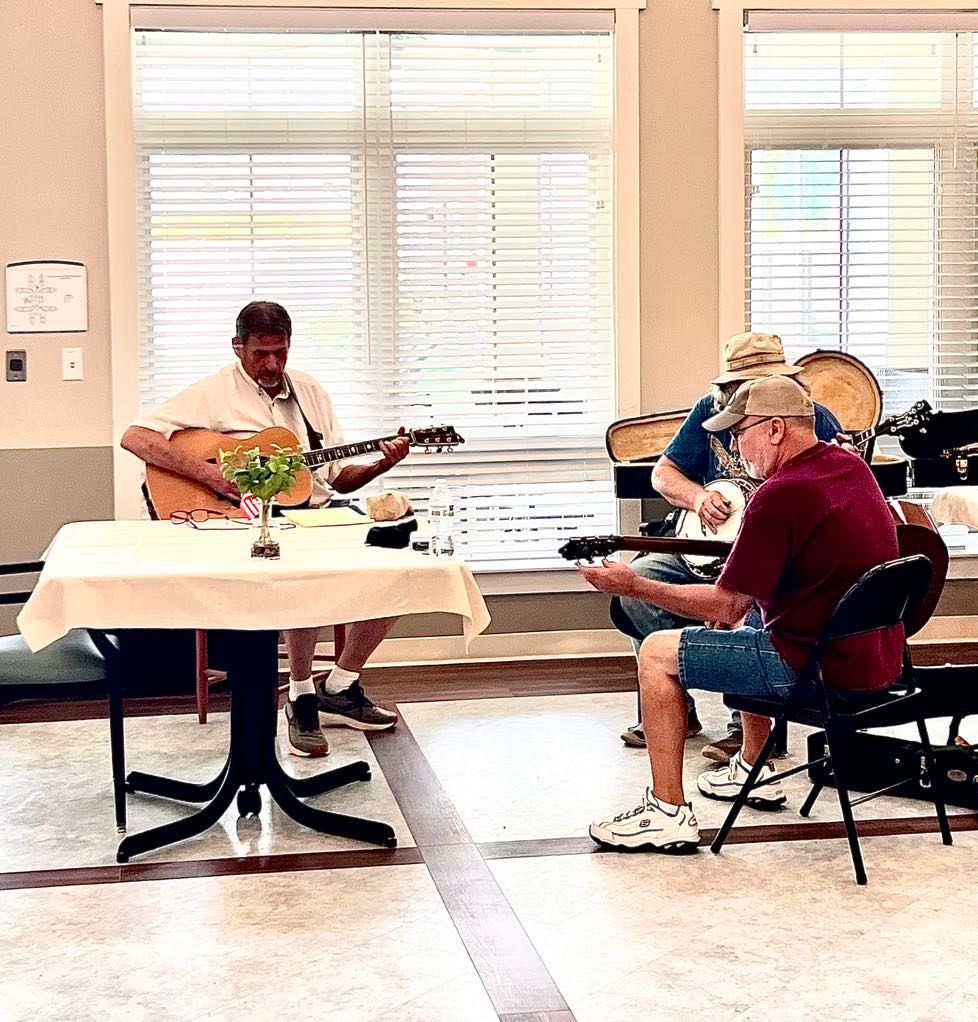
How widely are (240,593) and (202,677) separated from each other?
5.67ft

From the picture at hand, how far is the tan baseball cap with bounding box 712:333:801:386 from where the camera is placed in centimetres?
448

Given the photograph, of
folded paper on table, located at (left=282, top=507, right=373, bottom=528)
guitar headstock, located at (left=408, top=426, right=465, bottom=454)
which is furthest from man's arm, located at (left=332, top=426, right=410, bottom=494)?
folded paper on table, located at (left=282, top=507, right=373, bottom=528)

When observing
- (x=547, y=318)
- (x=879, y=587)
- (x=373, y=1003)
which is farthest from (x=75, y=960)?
(x=547, y=318)

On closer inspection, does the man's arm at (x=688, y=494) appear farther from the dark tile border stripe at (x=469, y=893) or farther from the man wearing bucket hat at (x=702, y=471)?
the dark tile border stripe at (x=469, y=893)

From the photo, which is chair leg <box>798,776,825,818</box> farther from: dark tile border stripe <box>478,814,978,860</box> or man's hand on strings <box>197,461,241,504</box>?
man's hand on strings <box>197,461,241,504</box>

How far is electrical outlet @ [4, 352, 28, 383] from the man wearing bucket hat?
2.50m

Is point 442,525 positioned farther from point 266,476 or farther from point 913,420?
point 913,420

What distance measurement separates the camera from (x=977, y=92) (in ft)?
20.0

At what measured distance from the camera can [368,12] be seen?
18.6ft

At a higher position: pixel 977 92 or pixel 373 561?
pixel 977 92

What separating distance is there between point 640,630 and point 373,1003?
193 centimetres

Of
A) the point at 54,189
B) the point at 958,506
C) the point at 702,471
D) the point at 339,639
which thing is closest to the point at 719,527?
the point at 702,471

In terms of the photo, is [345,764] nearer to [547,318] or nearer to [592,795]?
[592,795]

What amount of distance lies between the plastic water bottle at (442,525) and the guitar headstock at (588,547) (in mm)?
300
